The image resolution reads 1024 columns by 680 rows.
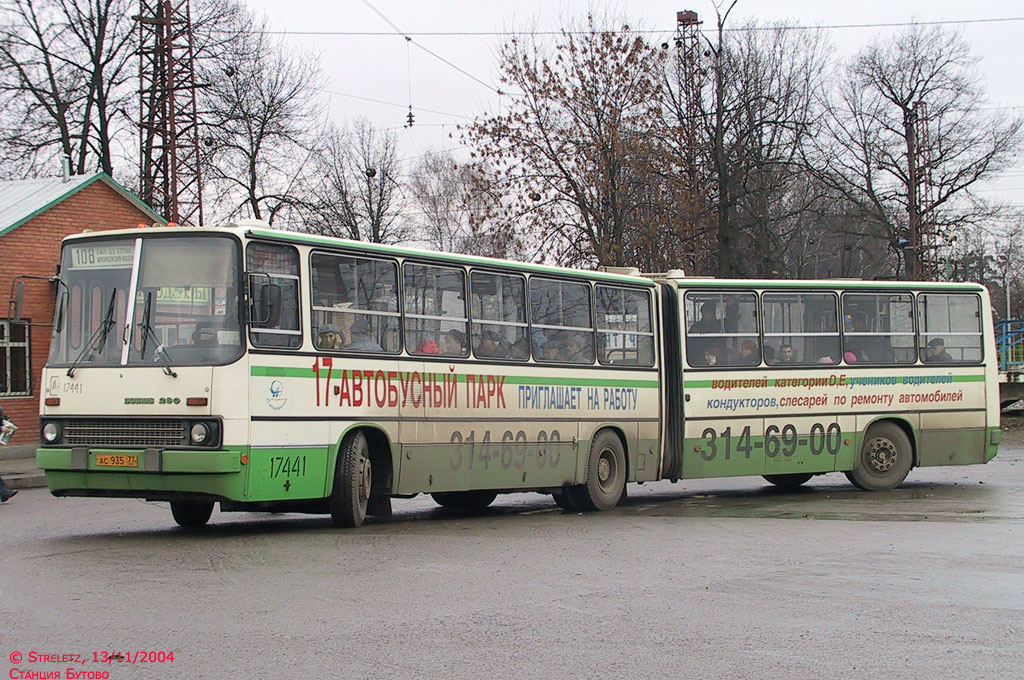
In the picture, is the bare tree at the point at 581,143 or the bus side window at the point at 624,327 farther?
the bare tree at the point at 581,143

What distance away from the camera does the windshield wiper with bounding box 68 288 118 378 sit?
37.8 feet

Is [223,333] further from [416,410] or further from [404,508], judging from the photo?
[404,508]

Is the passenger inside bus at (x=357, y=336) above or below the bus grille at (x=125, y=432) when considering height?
above

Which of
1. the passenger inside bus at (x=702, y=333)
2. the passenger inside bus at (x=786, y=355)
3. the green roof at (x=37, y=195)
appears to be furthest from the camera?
the green roof at (x=37, y=195)

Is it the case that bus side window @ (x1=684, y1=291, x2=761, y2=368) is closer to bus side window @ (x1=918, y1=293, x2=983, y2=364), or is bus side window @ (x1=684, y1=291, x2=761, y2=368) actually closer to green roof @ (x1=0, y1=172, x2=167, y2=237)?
bus side window @ (x1=918, y1=293, x2=983, y2=364)

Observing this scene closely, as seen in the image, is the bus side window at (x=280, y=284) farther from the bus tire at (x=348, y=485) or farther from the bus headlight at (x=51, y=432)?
the bus headlight at (x=51, y=432)

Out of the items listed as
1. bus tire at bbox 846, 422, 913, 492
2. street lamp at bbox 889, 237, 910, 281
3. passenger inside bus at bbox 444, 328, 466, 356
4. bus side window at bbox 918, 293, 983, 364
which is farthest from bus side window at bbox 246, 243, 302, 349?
street lamp at bbox 889, 237, 910, 281

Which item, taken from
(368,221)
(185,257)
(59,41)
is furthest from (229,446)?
(368,221)

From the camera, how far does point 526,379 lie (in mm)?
14859

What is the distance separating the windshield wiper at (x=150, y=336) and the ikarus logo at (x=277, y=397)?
2.93 ft

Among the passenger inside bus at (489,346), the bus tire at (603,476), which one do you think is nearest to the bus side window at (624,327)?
the bus tire at (603,476)

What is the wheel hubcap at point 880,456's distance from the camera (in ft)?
59.8

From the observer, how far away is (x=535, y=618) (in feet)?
25.8

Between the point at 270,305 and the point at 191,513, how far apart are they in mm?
2870
